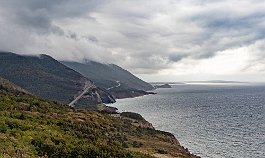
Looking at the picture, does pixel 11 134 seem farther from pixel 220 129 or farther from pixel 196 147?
pixel 220 129

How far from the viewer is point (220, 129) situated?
118m

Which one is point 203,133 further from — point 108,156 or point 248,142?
point 108,156

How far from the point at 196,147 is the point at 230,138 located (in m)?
16.5

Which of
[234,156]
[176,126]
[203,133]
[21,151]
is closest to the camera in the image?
[21,151]

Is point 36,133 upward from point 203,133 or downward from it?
upward

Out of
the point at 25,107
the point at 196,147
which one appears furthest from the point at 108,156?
the point at 196,147

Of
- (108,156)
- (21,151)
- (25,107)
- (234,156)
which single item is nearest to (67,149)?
(108,156)

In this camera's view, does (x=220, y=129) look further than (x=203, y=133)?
Yes

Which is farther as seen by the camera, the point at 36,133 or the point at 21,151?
the point at 36,133

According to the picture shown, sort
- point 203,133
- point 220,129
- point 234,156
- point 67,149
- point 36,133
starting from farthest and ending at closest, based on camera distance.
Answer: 1. point 220,129
2. point 203,133
3. point 234,156
4. point 36,133
5. point 67,149

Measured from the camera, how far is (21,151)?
24359 mm

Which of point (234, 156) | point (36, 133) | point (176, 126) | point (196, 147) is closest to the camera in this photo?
point (36, 133)

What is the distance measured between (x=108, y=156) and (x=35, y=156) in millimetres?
7537

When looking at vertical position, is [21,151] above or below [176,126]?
above
